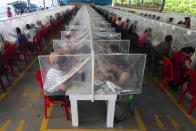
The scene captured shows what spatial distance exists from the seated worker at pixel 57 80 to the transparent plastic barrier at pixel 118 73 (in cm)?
42

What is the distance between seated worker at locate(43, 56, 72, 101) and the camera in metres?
1.85

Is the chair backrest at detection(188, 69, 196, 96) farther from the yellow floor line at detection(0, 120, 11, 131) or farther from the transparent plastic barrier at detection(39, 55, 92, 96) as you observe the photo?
the yellow floor line at detection(0, 120, 11, 131)

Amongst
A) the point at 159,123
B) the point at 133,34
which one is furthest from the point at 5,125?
the point at 133,34

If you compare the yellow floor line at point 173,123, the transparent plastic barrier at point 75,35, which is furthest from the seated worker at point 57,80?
the yellow floor line at point 173,123

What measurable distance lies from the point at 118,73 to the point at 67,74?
2.21 feet

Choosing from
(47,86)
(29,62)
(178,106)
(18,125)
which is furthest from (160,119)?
(29,62)

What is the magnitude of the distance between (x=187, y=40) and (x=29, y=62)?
176 inches

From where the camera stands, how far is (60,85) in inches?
77.7

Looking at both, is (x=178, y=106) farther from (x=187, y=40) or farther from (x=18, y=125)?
(x=18, y=125)

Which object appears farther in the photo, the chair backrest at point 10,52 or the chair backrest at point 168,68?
the chair backrest at point 10,52

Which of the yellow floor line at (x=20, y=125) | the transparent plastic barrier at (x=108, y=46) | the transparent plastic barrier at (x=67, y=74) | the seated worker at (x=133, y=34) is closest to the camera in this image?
the transparent plastic barrier at (x=67, y=74)

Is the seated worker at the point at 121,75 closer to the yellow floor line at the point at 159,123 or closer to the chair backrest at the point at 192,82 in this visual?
the yellow floor line at the point at 159,123

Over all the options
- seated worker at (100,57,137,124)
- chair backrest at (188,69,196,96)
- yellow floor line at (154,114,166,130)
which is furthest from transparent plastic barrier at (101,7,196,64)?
seated worker at (100,57,137,124)

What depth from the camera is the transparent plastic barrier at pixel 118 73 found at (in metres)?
1.82
